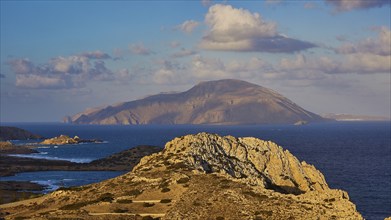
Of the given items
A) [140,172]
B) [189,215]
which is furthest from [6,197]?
[189,215]

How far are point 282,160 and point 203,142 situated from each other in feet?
54.2

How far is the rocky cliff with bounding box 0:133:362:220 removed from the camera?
167 ft

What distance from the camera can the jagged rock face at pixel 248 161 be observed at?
82688mm

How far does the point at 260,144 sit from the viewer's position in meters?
97.9

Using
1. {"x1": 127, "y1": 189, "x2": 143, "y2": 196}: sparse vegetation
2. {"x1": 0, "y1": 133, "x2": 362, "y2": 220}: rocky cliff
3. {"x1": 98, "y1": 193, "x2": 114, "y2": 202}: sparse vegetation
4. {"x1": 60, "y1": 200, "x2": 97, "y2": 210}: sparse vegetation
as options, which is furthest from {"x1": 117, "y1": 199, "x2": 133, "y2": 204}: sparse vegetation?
{"x1": 60, "y1": 200, "x2": 97, "y2": 210}: sparse vegetation

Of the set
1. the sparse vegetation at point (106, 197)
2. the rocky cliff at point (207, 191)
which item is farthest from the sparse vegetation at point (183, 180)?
the sparse vegetation at point (106, 197)

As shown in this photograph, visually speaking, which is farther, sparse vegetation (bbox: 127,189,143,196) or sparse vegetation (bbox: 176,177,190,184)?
sparse vegetation (bbox: 176,177,190,184)

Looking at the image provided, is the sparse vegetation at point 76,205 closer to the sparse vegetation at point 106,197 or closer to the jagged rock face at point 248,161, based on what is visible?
the sparse vegetation at point 106,197

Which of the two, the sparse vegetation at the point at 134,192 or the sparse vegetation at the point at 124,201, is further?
the sparse vegetation at the point at 134,192

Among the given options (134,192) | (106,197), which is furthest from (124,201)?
(134,192)

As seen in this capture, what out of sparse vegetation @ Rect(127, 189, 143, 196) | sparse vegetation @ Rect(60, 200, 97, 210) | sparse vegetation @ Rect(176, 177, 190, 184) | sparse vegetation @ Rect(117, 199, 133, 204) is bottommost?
sparse vegetation @ Rect(60, 200, 97, 210)

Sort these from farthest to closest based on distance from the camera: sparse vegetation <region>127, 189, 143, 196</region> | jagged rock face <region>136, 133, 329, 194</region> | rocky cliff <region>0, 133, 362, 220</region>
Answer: jagged rock face <region>136, 133, 329, 194</region>
sparse vegetation <region>127, 189, 143, 196</region>
rocky cliff <region>0, 133, 362, 220</region>

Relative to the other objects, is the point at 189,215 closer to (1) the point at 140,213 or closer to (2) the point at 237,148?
(1) the point at 140,213

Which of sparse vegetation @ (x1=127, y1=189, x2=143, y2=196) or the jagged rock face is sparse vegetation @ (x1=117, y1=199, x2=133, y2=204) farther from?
the jagged rock face
